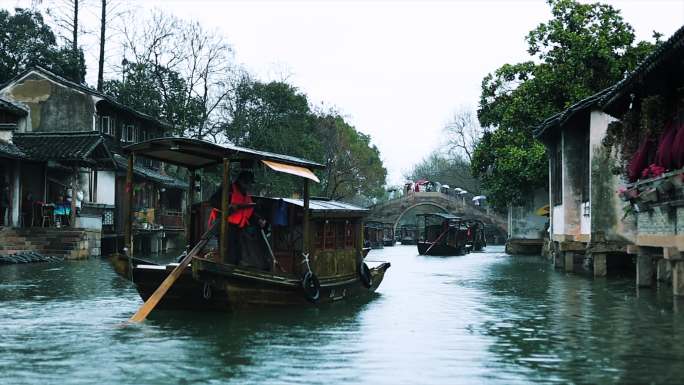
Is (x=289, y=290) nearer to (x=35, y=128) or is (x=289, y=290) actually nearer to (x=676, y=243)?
(x=676, y=243)

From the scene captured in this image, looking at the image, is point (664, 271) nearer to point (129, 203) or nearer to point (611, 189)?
point (611, 189)

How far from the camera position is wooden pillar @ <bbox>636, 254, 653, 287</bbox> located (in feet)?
50.7

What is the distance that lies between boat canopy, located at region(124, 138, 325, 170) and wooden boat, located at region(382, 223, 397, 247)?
1728 inches

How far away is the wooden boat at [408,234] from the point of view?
6112cm

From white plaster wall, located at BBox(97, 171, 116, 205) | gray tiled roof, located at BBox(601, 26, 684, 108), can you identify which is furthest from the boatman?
white plaster wall, located at BBox(97, 171, 116, 205)

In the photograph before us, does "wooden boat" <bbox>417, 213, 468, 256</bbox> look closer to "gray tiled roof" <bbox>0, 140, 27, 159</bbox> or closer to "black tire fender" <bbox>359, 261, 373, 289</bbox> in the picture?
"gray tiled roof" <bbox>0, 140, 27, 159</bbox>

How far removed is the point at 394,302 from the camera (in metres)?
15.1

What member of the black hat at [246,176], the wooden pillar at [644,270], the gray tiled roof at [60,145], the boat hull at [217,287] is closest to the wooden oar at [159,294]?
the boat hull at [217,287]

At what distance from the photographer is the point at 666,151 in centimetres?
1279

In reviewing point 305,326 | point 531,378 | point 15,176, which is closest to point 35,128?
point 15,176

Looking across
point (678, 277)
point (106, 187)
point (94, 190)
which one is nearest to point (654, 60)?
point (678, 277)

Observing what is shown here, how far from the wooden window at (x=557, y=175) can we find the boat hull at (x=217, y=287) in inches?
516

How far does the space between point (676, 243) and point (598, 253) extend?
23.6 feet

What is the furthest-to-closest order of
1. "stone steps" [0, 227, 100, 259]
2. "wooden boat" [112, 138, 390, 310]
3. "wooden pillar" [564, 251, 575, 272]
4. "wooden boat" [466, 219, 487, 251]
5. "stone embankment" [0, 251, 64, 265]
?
"wooden boat" [466, 219, 487, 251] < "stone steps" [0, 227, 100, 259] < "stone embankment" [0, 251, 64, 265] < "wooden pillar" [564, 251, 575, 272] < "wooden boat" [112, 138, 390, 310]
